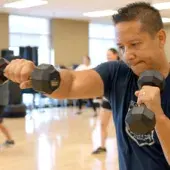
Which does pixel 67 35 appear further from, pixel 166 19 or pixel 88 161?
pixel 88 161

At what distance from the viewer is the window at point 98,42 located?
43.6 feet

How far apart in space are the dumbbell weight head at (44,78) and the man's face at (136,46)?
0.87 ft

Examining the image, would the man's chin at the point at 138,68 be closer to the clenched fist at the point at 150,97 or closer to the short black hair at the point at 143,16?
the short black hair at the point at 143,16

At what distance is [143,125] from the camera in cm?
91

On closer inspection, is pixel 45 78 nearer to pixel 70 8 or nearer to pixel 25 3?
pixel 25 3

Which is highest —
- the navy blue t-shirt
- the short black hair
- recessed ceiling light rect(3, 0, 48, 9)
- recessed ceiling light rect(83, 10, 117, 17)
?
recessed ceiling light rect(3, 0, 48, 9)

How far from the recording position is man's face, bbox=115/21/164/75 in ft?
3.99

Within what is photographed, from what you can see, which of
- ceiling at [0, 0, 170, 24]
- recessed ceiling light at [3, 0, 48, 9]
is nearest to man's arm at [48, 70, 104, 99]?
ceiling at [0, 0, 170, 24]

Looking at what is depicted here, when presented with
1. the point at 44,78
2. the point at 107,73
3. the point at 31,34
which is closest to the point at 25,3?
the point at 31,34

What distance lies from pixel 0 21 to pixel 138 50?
33.2 feet

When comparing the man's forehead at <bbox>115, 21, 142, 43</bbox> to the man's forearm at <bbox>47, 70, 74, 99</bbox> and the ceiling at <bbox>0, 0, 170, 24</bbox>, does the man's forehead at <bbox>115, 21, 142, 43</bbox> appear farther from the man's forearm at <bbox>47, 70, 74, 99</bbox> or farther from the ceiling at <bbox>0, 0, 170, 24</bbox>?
the ceiling at <bbox>0, 0, 170, 24</bbox>

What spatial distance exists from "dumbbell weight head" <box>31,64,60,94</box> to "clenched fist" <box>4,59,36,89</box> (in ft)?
0.11

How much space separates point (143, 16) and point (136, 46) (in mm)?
112

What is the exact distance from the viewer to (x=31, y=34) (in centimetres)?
1166
